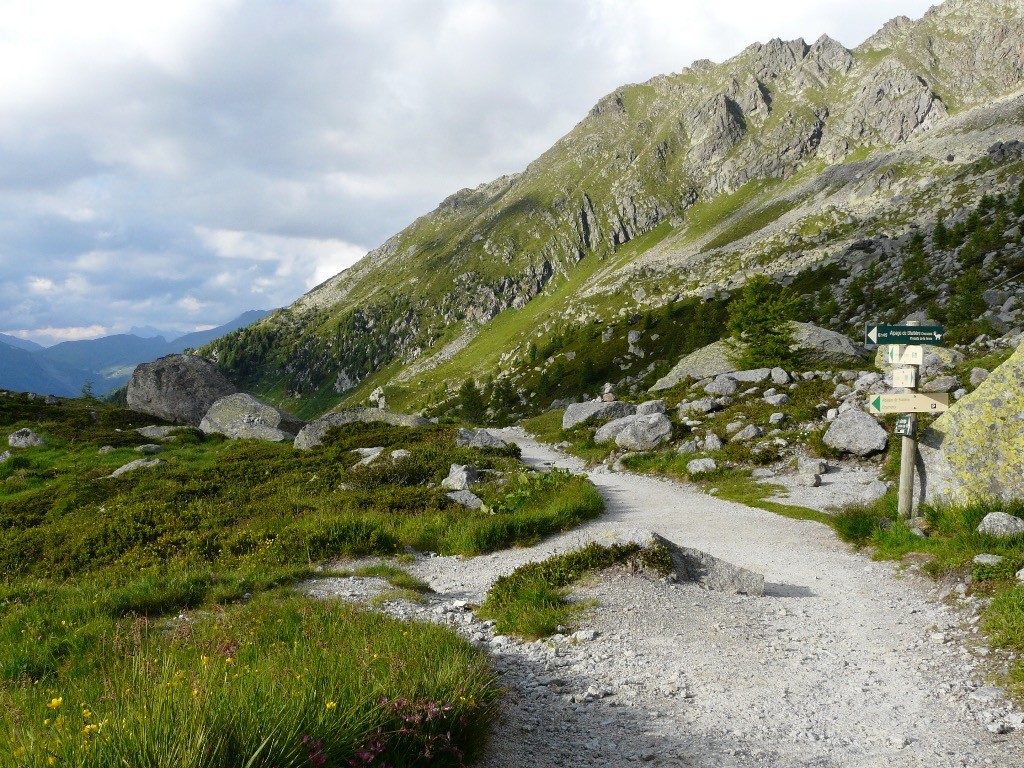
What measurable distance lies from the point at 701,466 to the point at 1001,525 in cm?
1127

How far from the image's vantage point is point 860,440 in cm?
1897

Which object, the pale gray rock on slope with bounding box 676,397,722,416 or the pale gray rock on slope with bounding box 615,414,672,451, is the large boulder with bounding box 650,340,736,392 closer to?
the pale gray rock on slope with bounding box 676,397,722,416

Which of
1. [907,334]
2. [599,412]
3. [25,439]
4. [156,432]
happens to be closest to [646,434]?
[599,412]

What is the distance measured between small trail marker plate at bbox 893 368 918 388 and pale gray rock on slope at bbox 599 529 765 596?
566cm

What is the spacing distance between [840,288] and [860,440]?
217ft

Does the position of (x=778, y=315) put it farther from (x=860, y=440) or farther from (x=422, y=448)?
(x=422, y=448)

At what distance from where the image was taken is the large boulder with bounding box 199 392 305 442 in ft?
133

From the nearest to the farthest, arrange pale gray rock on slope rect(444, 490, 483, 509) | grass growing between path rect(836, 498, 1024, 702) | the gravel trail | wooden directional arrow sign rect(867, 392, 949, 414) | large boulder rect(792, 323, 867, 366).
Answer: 1. the gravel trail
2. grass growing between path rect(836, 498, 1024, 702)
3. wooden directional arrow sign rect(867, 392, 949, 414)
4. pale gray rock on slope rect(444, 490, 483, 509)
5. large boulder rect(792, 323, 867, 366)

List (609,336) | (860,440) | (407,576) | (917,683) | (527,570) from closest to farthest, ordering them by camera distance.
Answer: (917,683), (527,570), (407,576), (860,440), (609,336)

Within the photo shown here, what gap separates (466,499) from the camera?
698 inches

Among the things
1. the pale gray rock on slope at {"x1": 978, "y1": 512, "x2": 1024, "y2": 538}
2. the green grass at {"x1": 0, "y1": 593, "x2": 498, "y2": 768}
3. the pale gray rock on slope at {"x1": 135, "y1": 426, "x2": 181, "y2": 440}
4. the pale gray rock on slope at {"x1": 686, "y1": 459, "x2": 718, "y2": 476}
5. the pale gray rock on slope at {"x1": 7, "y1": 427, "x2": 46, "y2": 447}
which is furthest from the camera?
the pale gray rock on slope at {"x1": 135, "y1": 426, "x2": 181, "y2": 440}

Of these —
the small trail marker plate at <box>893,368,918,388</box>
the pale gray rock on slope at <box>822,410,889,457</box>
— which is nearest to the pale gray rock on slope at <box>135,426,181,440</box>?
the pale gray rock on slope at <box>822,410,889,457</box>

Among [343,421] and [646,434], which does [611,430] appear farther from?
[343,421]

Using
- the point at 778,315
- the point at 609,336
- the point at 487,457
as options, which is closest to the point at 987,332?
the point at 778,315
